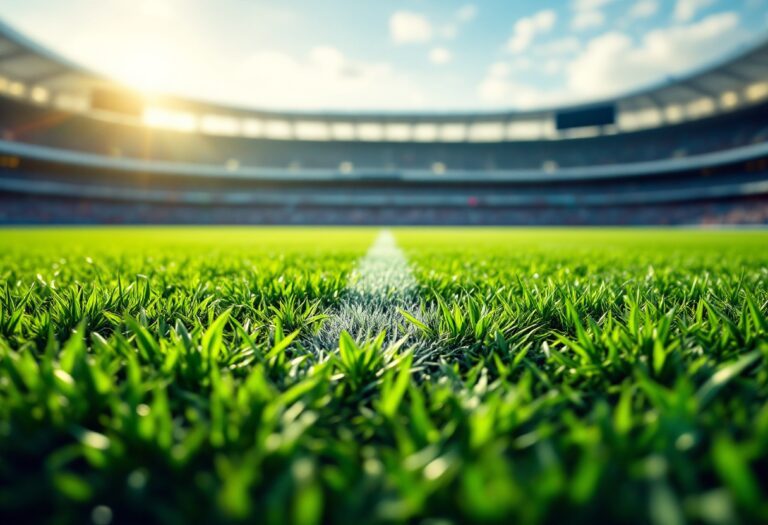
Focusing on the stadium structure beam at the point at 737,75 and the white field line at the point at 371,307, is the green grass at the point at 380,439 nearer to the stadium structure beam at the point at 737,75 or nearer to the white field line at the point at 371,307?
the white field line at the point at 371,307

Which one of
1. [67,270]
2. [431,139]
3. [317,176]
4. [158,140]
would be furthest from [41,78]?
[67,270]

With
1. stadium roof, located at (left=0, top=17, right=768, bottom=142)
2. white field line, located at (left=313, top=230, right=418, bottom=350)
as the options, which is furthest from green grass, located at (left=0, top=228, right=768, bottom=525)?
stadium roof, located at (left=0, top=17, right=768, bottom=142)

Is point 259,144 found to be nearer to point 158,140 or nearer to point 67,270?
point 158,140

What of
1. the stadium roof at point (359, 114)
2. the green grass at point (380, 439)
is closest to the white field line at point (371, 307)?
the green grass at point (380, 439)

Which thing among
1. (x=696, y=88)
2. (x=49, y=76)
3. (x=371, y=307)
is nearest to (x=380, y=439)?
(x=371, y=307)

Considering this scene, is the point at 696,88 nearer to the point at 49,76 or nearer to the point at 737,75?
the point at 737,75

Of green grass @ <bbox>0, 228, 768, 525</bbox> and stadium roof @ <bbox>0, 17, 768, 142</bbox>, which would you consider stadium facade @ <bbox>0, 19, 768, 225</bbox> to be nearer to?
stadium roof @ <bbox>0, 17, 768, 142</bbox>
